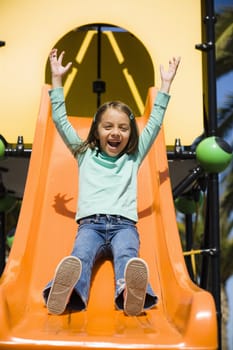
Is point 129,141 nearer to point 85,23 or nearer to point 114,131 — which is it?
point 114,131

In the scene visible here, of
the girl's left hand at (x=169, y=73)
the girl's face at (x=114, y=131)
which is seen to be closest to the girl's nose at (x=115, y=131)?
the girl's face at (x=114, y=131)

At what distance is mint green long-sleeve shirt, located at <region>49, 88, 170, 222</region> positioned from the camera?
10.2 feet

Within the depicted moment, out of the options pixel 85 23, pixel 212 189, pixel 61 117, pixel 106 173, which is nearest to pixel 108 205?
pixel 106 173

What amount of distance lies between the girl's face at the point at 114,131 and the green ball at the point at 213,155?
0.58 meters

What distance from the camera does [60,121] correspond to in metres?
3.29

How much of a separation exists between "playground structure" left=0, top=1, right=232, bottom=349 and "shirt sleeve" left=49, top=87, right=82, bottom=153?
35 centimetres

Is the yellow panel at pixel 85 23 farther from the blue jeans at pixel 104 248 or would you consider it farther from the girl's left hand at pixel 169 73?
the blue jeans at pixel 104 248

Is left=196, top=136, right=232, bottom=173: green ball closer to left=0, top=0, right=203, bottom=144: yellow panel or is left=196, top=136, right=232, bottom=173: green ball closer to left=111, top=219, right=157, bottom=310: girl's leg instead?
left=111, top=219, right=157, bottom=310: girl's leg

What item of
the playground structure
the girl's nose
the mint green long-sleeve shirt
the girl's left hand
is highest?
the girl's left hand

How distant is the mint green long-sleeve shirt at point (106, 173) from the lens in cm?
312

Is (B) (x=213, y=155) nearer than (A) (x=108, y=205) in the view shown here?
No

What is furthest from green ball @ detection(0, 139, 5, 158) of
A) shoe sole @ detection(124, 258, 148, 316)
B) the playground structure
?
shoe sole @ detection(124, 258, 148, 316)

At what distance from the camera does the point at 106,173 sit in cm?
325

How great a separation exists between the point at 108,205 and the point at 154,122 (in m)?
0.56
